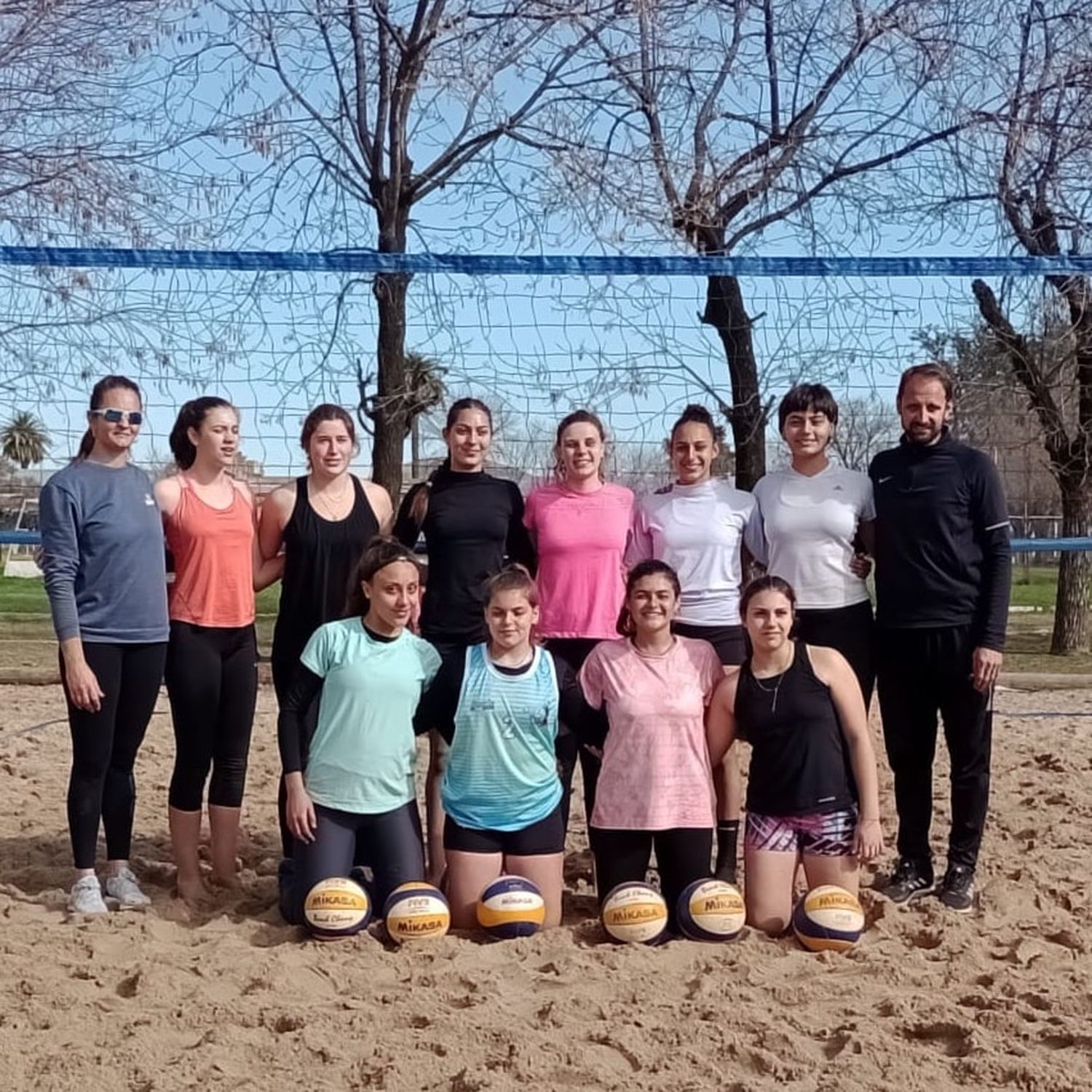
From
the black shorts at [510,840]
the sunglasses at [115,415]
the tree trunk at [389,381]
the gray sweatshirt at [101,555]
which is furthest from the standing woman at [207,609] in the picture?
the tree trunk at [389,381]

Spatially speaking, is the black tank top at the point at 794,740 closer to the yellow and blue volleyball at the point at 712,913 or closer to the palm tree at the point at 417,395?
the yellow and blue volleyball at the point at 712,913

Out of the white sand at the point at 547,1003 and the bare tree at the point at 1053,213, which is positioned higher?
the bare tree at the point at 1053,213

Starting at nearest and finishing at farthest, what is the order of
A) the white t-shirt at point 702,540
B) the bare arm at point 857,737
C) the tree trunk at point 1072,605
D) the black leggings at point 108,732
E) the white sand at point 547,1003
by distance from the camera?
the white sand at point 547,1003
the bare arm at point 857,737
the black leggings at point 108,732
the white t-shirt at point 702,540
the tree trunk at point 1072,605

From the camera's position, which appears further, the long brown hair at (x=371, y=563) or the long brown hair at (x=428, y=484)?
the long brown hair at (x=428, y=484)

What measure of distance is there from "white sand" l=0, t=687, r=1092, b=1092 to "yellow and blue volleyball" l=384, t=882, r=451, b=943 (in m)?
0.05

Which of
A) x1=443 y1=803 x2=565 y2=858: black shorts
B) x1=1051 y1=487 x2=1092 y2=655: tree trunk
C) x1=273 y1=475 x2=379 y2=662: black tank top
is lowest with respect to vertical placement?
x1=1051 y1=487 x2=1092 y2=655: tree trunk

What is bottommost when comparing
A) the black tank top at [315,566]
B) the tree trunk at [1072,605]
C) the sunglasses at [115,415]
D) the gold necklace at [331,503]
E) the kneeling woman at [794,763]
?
the tree trunk at [1072,605]

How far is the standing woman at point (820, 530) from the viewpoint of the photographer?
3984mm

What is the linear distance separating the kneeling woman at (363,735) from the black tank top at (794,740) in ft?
3.17

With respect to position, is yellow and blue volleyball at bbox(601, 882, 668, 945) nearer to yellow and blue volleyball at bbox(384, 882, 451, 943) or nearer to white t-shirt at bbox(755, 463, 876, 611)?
yellow and blue volleyball at bbox(384, 882, 451, 943)

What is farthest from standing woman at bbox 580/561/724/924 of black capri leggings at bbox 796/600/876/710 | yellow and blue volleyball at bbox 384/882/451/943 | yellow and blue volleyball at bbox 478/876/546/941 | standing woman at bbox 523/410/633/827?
yellow and blue volleyball at bbox 384/882/451/943

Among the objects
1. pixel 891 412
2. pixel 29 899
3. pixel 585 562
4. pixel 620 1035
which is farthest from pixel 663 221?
pixel 620 1035

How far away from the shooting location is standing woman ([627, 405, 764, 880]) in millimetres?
4000

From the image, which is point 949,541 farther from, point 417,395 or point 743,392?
point 417,395
